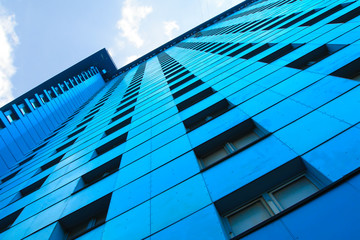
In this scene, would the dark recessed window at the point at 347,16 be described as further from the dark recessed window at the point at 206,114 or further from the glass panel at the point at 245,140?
the glass panel at the point at 245,140

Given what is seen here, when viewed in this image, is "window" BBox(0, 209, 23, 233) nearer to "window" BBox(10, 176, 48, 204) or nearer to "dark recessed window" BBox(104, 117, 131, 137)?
"window" BBox(10, 176, 48, 204)

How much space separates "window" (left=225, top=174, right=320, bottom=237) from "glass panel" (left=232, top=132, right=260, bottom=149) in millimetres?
2379

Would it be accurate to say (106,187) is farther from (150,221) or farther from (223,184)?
(223,184)

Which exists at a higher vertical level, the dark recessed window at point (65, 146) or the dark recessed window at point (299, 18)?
the dark recessed window at point (299, 18)

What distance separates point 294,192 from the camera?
5.46 metres

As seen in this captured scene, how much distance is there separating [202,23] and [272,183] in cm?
7137

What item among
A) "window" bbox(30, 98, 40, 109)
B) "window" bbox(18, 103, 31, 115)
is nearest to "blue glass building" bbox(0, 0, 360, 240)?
"window" bbox(18, 103, 31, 115)

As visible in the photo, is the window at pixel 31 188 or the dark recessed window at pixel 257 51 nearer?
the window at pixel 31 188

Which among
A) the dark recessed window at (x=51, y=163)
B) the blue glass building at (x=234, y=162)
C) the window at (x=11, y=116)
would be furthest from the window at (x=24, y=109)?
the blue glass building at (x=234, y=162)

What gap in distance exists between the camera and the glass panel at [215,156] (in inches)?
315

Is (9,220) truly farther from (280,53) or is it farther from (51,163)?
(280,53)

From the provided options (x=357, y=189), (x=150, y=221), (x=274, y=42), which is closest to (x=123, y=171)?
(x=150, y=221)

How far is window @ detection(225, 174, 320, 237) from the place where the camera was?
17.1 ft

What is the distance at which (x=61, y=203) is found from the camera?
952cm
